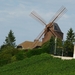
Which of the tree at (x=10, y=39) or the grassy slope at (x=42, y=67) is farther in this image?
the tree at (x=10, y=39)

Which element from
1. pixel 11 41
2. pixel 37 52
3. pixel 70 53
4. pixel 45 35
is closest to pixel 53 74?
pixel 37 52

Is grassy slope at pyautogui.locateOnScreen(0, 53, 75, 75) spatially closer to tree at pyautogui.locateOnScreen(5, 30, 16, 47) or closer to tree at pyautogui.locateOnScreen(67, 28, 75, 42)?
tree at pyautogui.locateOnScreen(67, 28, 75, 42)

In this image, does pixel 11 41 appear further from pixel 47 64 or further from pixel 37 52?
pixel 47 64

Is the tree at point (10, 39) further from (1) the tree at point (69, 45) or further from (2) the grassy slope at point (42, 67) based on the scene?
(2) the grassy slope at point (42, 67)

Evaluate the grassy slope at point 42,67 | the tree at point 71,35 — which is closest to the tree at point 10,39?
the tree at point 71,35

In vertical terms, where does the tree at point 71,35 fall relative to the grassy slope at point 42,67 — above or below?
above

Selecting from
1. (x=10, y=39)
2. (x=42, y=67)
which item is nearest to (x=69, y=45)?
(x=42, y=67)

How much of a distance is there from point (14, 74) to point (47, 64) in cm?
393

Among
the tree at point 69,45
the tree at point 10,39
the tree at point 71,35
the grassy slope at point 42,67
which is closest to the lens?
the grassy slope at point 42,67

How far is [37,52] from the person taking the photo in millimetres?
37375

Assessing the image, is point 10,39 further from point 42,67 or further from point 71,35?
point 42,67

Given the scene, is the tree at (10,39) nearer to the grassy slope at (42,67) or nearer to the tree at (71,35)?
the tree at (71,35)

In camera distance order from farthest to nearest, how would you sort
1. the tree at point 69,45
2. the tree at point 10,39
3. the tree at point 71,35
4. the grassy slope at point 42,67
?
the tree at point 10,39 → the tree at point 71,35 → the tree at point 69,45 → the grassy slope at point 42,67

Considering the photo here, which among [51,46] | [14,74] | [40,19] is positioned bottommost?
[14,74]
